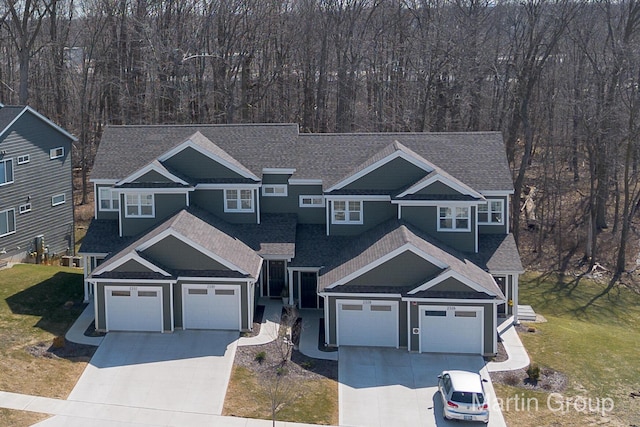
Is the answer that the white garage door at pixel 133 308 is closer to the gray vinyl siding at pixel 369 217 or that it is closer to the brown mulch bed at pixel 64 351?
the brown mulch bed at pixel 64 351

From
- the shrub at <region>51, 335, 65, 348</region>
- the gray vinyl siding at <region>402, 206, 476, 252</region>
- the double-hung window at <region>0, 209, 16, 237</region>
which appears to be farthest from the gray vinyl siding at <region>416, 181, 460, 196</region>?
the double-hung window at <region>0, 209, 16, 237</region>

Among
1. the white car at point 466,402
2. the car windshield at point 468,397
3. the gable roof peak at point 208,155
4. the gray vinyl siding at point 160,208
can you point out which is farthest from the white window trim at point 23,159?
the car windshield at point 468,397

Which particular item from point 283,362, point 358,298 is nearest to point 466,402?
point 358,298

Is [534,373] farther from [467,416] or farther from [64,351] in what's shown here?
[64,351]

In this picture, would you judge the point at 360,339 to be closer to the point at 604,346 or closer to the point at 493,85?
the point at 604,346

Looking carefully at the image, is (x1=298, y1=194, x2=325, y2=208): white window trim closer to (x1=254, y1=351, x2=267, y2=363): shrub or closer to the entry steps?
(x1=254, y1=351, x2=267, y2=363): shrub
